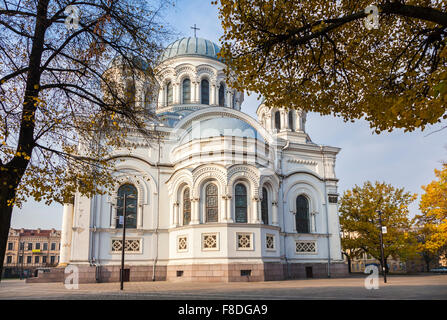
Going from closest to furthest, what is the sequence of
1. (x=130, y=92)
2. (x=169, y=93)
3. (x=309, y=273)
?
(x=130, y=92) → (x=309, y=273) → (x=169, y=93)

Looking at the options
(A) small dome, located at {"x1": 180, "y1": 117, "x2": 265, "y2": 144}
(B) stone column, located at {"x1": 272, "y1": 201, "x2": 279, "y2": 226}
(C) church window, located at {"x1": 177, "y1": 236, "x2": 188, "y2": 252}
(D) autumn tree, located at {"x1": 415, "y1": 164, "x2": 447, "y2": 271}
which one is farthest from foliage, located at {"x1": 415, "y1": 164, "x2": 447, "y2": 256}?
(C) church window, located at {"x1": 177, "y1": 236, "x2": 188, "y2": 252}

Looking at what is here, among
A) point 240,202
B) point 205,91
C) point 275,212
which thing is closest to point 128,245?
point 240,202

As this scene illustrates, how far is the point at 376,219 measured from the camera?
3319 cm

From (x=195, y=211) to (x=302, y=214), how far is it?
9.29 meters

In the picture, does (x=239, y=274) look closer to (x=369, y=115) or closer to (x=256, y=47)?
(x=369, y=115)

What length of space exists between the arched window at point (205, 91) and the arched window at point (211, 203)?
10147 mm

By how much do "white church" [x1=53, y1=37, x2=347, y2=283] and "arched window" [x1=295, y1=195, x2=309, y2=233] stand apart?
7 cm

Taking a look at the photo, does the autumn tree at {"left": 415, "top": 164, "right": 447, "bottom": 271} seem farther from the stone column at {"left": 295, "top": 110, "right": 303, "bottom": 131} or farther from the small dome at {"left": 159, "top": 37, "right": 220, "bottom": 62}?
the small dome at {"left": 159, "top": 37, "right": 220, "bottom": 62}

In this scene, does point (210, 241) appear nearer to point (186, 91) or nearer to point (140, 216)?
point (140, 216)

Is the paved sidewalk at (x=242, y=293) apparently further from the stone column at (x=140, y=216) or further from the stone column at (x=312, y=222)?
the stone column at (x=312, y=222)

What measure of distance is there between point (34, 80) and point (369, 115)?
320 inches

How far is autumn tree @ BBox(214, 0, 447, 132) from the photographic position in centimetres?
845

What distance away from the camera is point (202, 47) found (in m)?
32.0
